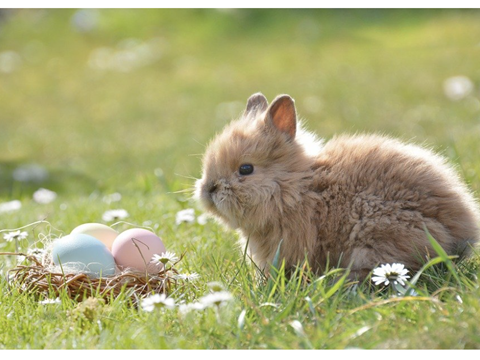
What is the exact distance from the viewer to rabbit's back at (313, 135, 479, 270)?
307 cm

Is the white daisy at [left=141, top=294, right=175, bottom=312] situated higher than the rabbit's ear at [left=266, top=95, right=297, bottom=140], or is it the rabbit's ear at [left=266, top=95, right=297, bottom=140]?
the rabbit's ear at [left=266, top=95, right=297, bottom=140]

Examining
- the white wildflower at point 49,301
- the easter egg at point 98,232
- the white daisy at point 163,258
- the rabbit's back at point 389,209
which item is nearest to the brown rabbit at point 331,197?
the rabbit's back at point 389,209

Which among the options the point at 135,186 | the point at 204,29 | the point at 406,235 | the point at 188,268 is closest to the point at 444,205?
the point at 406,235

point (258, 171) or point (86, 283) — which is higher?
point (258, 171)

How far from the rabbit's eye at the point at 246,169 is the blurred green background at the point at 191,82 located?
189cm

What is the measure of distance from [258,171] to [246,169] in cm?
6

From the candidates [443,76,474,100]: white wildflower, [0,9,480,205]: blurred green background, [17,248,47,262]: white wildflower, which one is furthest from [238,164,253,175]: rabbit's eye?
[443,76,474,100]: white wildflower

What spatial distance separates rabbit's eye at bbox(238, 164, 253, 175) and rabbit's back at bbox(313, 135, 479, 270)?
1.13ft

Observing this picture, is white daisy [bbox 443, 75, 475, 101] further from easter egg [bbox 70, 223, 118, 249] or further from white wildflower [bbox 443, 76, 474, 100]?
easter egg [bbox 70, 223, 118, 249]

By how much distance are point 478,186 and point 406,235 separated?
5.18 feet

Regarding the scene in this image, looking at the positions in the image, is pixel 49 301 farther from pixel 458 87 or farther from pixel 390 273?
pixel 458 87

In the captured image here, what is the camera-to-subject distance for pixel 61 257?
10.8 ft

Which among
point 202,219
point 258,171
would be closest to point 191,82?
point 202,219

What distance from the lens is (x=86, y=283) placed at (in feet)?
10.5
